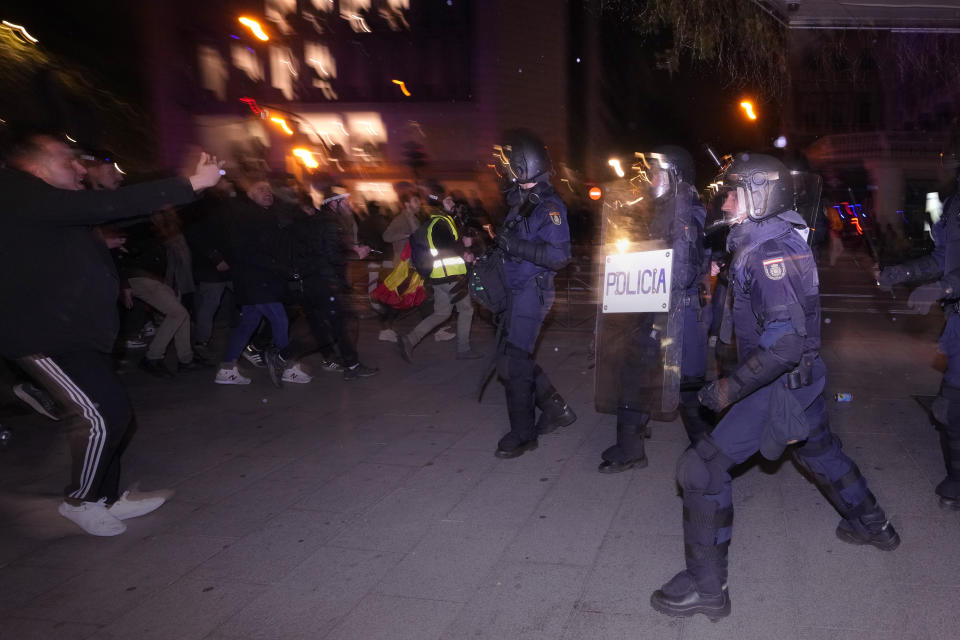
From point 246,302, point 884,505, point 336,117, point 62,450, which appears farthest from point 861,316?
point 336,117

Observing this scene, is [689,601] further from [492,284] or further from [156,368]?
[156,368]

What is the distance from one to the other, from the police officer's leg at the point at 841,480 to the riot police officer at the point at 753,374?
0.73 ft

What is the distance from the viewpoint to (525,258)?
4.98 m

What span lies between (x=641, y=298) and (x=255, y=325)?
15.3 ft

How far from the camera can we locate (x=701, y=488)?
3193 mm

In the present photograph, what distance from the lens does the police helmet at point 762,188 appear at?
10.4 ft

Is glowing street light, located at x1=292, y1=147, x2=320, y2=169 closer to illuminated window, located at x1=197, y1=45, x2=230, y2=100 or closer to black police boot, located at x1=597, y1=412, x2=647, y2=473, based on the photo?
illuminated window, located at x1=197, y1=45, x2=230, y2=100

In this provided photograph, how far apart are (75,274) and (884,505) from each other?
15.3 feet

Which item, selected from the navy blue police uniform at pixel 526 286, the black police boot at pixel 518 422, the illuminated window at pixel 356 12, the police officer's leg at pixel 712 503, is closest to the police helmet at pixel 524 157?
the navy blue police uniform at pixel 526 286

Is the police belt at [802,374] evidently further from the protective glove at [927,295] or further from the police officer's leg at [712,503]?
the protective glove at [927,295]

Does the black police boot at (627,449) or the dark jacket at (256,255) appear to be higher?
the dark jacket at (256,255)

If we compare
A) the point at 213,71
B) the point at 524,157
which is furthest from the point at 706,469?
the point at 213,71

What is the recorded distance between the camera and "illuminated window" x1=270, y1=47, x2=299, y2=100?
1325 inches

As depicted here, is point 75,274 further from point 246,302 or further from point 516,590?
point 246,302
